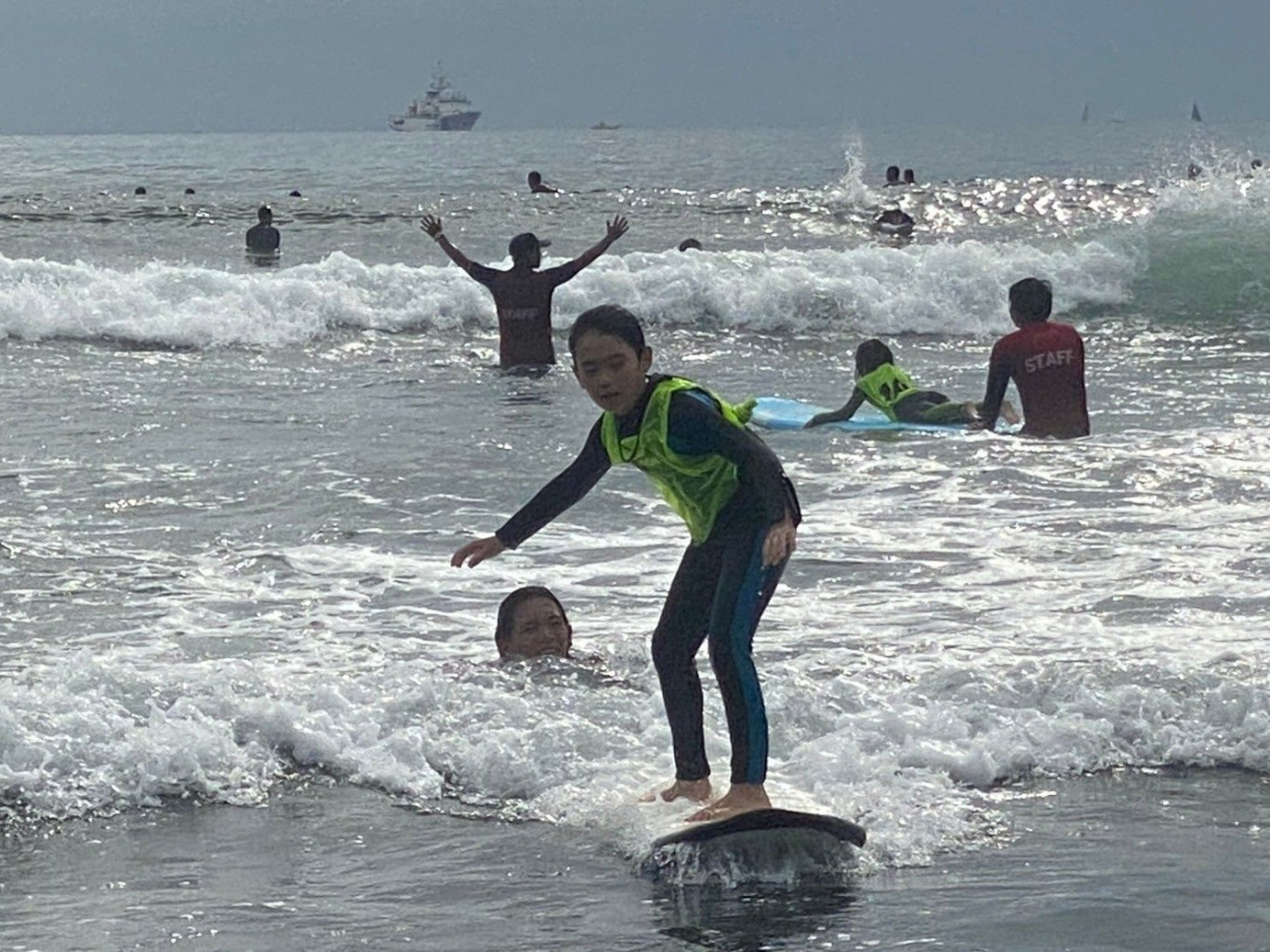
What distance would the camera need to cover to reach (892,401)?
12562 mm

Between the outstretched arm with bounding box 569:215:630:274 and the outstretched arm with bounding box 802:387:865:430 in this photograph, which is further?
the outstretched arm with bounding box 802:387:865:430

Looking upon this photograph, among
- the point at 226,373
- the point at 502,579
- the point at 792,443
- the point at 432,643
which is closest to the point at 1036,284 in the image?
the point at 792,443

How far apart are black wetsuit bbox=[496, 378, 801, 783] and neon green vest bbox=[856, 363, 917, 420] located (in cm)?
741

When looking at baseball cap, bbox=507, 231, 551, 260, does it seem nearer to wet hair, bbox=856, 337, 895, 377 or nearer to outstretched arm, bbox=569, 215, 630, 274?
outstretched arm, bbox=569, 215, 630, 274

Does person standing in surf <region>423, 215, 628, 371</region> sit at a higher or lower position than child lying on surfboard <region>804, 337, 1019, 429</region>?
higher

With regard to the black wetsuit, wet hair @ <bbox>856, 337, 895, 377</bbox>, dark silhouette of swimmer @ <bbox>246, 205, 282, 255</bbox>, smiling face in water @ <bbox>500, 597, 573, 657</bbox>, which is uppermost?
dark silhouette of swimmer @ <bbox>246, 205, 282, 255</bbox>

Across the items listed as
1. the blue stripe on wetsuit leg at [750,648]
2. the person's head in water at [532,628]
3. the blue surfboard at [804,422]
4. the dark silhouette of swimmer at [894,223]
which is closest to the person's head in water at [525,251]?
the blue surfboard at [804,422]

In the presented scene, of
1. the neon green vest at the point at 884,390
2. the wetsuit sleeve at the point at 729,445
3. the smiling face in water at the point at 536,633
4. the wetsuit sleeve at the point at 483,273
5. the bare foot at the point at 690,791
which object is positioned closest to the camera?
the wetsuit sleeve at the point at 729,445

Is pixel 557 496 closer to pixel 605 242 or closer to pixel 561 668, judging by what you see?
Answer: pixel 561 668

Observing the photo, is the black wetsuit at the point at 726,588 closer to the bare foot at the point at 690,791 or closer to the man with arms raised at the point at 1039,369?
the bare foot at the point at 690,791

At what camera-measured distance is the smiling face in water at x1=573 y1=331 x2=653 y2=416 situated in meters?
5.14

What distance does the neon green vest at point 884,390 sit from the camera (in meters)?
12.6

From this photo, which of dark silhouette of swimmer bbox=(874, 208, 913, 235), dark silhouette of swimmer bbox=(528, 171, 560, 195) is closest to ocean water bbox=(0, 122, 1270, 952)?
dark silhouette of swimmer bbox=(874, 208, 913, 235)

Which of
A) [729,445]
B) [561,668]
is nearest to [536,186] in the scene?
[561,668]
